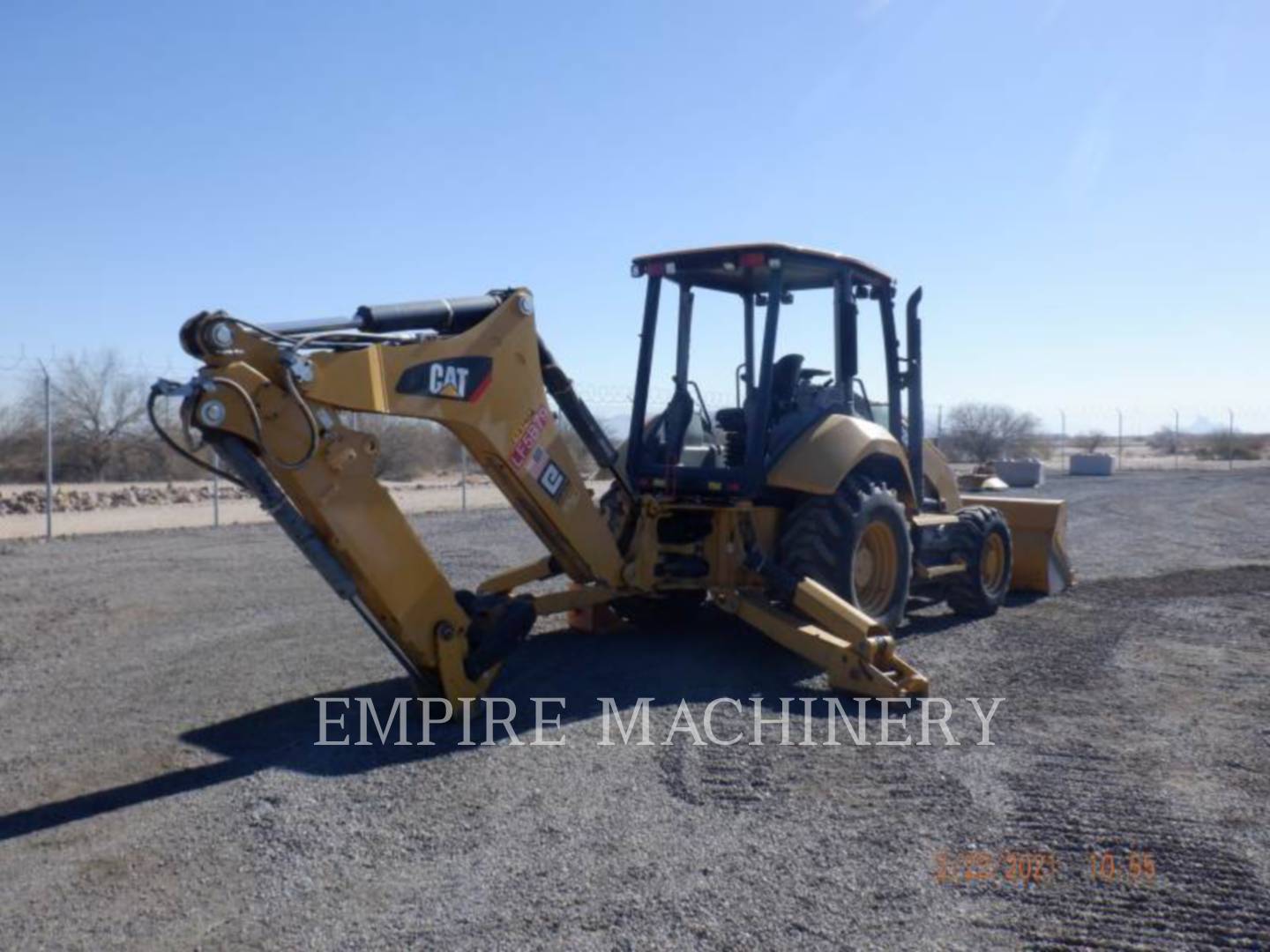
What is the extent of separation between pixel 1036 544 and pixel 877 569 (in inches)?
119

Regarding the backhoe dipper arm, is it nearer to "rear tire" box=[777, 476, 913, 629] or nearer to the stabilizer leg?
the stabilizer leg

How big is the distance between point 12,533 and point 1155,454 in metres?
64.0

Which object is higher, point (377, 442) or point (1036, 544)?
point (377, 442)

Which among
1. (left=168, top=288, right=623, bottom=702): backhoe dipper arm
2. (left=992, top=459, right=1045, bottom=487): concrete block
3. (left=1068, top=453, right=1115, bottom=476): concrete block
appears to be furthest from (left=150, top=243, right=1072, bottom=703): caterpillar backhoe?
(left=1068, top=453, right=1115, bottom=476): concrete block

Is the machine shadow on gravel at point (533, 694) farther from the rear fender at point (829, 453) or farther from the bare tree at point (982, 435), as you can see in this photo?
the bare tree at point (982, 435)

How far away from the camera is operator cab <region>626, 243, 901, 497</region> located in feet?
26.7

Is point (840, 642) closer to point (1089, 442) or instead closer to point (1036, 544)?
point (1036, 544)

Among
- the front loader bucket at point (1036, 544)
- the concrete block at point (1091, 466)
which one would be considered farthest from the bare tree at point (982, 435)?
the front loader bucket at point (1036, 544)

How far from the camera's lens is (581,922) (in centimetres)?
411

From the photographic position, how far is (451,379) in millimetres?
6355

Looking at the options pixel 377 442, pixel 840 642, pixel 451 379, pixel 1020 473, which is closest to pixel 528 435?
pixel 451 379

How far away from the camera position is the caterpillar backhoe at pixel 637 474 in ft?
18.9

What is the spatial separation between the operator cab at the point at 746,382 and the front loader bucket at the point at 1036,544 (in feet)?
10.1

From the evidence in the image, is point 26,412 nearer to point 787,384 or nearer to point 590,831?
point 787,384
